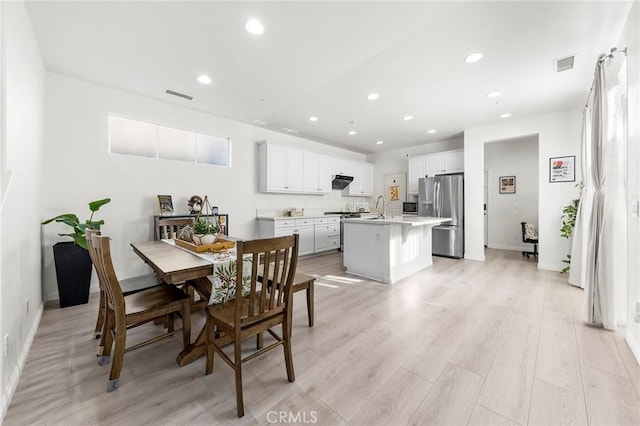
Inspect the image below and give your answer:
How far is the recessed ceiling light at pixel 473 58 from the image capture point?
263cm

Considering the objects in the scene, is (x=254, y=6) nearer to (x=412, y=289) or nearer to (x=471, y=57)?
(x=471, y=57)

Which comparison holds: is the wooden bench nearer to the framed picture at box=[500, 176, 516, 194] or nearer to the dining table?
the dining table

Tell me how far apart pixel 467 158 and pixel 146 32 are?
5422 mm

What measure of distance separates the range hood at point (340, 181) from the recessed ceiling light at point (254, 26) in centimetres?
432

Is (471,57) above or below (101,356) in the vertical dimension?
above

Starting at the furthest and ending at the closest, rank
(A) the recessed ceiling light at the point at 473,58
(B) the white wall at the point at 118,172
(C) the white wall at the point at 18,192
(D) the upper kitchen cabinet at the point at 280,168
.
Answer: (D) the upper kitchen cabinet at the point at 280,168, (B) the white wall at the point at 118,172, (A) the recessed ceiling light at the point at 473,58, (C) the white wall at the point at 18,192

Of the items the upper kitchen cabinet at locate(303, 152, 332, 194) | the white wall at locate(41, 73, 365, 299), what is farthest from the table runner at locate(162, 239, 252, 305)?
the upper kitchen cabinet at locate(303, 152, 332, 194)

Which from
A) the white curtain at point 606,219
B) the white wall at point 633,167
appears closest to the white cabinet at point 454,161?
the white curtain at point 606,219

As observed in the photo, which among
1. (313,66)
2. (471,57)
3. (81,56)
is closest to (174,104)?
(81,56)

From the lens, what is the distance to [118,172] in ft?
11.5

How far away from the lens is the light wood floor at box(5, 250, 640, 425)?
54.8 inches

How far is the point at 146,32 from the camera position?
7.50ft

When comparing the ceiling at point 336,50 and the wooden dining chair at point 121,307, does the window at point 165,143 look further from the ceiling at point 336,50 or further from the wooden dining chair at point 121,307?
the wooden dining chair at point 121,307

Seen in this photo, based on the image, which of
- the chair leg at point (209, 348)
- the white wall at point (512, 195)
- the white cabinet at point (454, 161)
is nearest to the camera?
the chair leg at point (209, 348)
